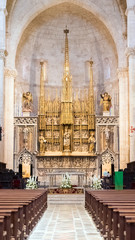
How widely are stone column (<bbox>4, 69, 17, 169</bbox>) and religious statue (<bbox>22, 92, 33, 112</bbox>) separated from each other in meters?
1.20

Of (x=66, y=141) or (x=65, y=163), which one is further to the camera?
(x=65, y=163)

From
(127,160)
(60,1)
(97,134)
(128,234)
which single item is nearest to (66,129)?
(97,134)

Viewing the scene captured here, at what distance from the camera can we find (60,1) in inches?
1410

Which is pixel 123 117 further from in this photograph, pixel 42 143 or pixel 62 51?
pixel 62 51

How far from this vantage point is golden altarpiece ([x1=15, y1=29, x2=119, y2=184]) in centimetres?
3328

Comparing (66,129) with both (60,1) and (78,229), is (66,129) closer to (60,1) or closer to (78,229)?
(60,1)

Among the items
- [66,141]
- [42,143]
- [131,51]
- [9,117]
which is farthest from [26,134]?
[131,51]

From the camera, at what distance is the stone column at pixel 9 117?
33.0 meters

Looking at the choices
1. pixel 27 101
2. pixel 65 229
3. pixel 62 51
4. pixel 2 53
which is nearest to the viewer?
pixel 65 229

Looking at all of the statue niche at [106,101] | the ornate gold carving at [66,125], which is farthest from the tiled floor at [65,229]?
the statue niche at [106,101]

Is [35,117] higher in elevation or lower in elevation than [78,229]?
higher

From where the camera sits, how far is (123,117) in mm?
33469

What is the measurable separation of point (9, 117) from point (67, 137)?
5.19 meters

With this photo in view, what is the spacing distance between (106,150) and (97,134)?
1.56 meters
